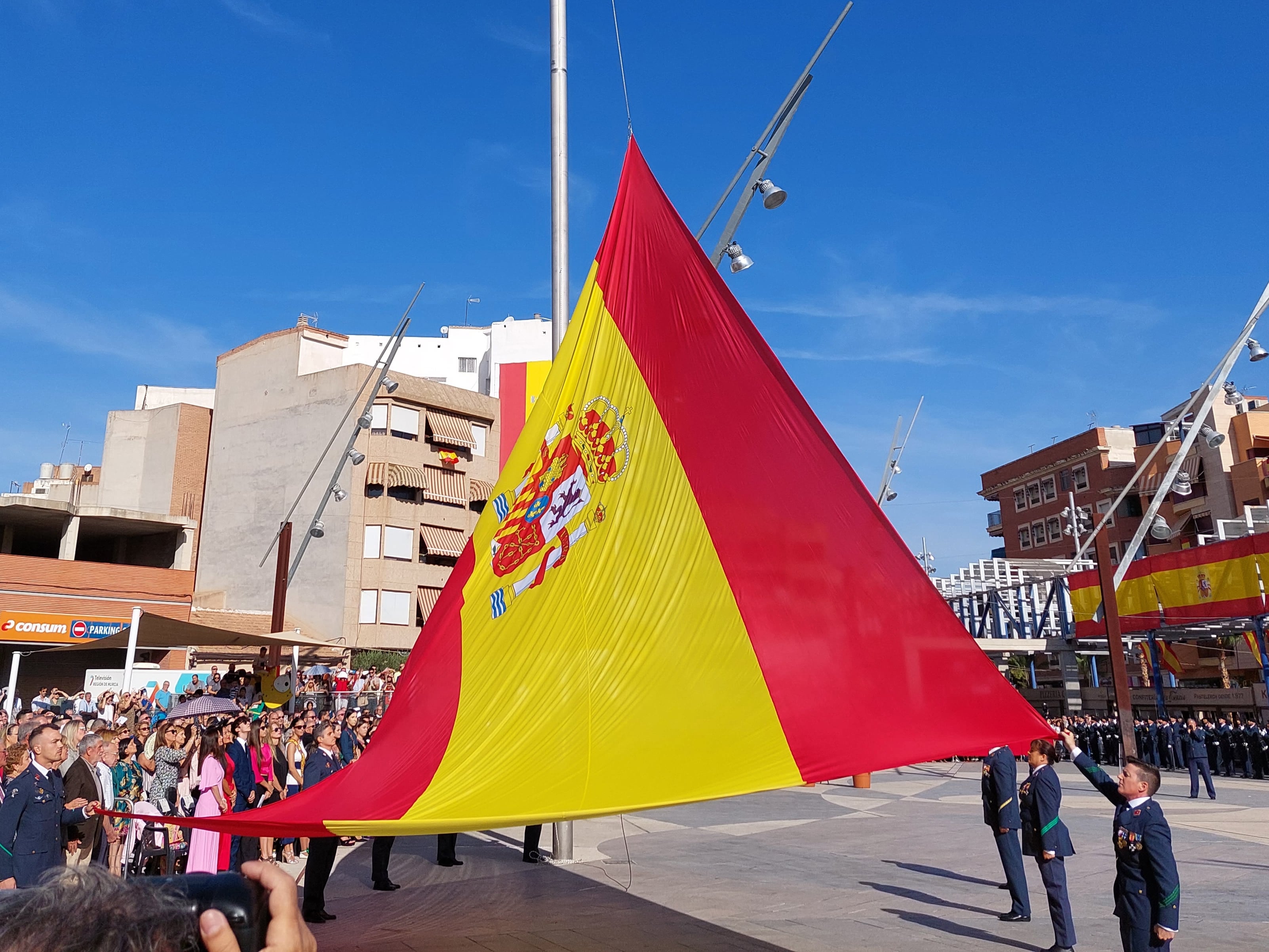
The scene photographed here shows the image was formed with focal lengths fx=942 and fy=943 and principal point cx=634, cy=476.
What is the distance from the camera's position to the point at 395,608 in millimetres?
46500

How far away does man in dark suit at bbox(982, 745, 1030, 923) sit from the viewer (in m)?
8.49

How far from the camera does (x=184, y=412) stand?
52.9 meters

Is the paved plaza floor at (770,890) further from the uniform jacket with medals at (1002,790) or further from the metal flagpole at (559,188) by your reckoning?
the metal flagpole at (559,188)

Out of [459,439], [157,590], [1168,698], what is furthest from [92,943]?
[459,439]

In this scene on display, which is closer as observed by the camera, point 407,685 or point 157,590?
point 407,685

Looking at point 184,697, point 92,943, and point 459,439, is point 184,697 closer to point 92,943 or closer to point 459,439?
point 92,943

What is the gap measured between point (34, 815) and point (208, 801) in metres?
2.58

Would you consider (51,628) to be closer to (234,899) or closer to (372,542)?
(372,542)

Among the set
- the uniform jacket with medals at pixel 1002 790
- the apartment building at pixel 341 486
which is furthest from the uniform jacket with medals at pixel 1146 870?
the apartment building at pixel 341 486

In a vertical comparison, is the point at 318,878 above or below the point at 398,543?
below

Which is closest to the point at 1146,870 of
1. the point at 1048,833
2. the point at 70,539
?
the point at 1048,833

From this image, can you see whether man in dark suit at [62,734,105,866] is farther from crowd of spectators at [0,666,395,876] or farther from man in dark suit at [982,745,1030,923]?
man in dark suit at [982,745,1030,923]

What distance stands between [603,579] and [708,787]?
1.77 m

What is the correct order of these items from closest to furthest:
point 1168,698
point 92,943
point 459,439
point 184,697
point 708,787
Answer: point 92,943
point 708,787
point 184,697
point 1168,698
point 459,439
